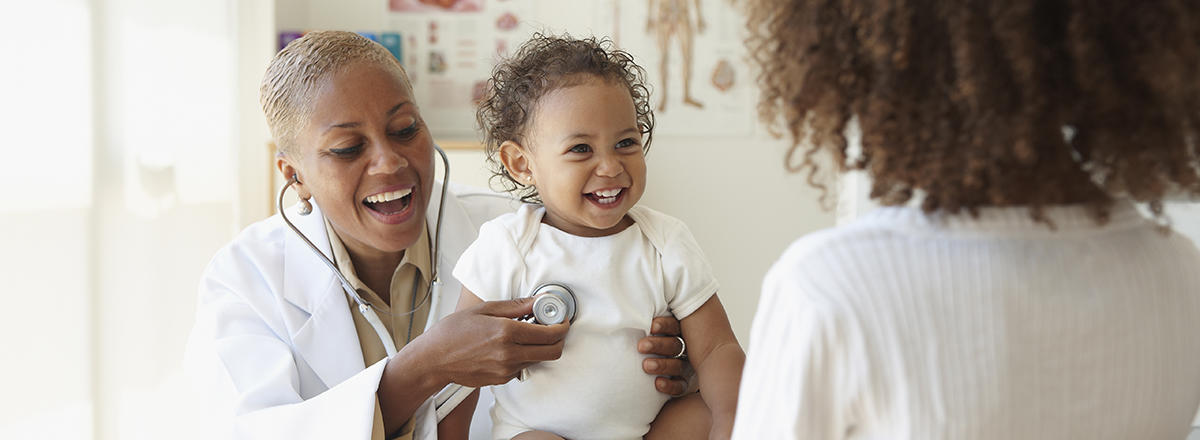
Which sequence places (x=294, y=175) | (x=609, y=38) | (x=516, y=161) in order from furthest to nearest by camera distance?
(x=609, y=38)
(x=294, y=175)
(x=516, y=161)

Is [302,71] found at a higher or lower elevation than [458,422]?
higher

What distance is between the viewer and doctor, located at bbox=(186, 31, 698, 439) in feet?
4.54

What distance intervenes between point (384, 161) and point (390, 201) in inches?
3.6

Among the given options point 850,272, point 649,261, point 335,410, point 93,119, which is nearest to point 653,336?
point 649,261

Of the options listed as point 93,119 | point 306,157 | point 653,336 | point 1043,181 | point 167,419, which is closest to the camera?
point 1043,181

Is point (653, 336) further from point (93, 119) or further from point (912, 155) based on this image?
point (93, 119)

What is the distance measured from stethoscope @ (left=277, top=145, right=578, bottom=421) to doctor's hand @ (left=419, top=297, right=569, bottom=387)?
2 centimetres

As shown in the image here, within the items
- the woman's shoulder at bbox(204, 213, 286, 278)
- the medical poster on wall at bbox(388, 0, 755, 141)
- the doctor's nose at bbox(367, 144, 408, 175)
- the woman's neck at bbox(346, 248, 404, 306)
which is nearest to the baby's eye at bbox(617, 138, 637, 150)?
the doctor's nose at bbox(367, 144, 408, 175)

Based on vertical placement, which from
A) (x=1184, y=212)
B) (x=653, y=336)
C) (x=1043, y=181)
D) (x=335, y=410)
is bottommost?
(x=335, y=410)

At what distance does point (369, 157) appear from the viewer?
1.57m

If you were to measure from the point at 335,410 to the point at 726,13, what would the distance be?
300cm

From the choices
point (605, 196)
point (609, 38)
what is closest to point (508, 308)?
point (605, 196)

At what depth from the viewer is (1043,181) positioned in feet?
2.37

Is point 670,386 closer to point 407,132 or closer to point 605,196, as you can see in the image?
point 605,196
